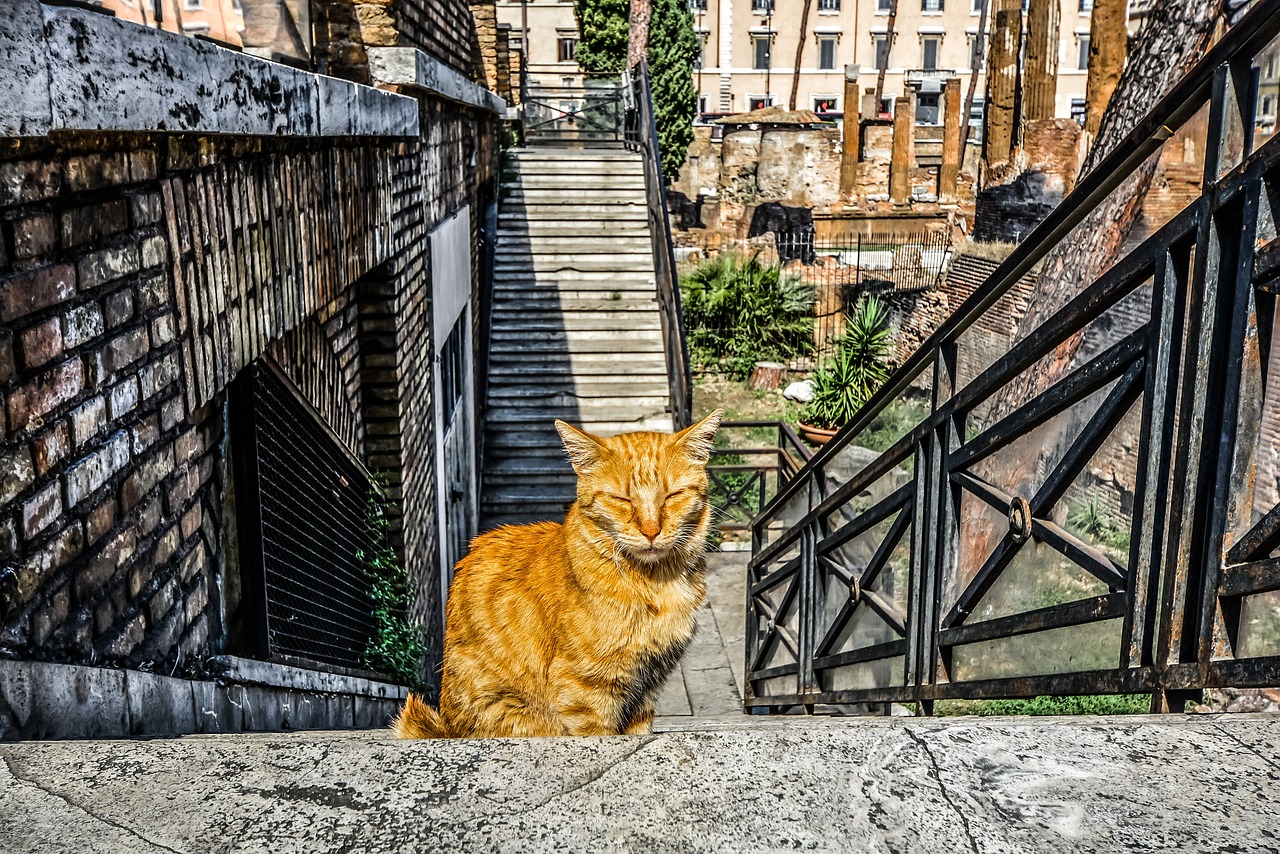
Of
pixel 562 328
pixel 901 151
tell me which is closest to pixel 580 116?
pixel 562 328

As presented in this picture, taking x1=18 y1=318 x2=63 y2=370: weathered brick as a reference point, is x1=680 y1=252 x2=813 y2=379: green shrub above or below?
below

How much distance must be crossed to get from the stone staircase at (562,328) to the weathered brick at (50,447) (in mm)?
8939

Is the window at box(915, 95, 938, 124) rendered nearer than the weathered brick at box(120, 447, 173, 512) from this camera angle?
No

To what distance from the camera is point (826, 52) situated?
50500mm

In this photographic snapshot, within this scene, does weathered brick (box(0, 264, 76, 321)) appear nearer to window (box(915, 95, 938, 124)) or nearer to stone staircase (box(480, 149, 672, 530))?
stone staircase (box(480, 149, 672, 530))

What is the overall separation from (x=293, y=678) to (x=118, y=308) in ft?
4.98

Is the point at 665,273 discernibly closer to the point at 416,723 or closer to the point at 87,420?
the point at 416,723

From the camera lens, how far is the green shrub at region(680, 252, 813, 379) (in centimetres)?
1822

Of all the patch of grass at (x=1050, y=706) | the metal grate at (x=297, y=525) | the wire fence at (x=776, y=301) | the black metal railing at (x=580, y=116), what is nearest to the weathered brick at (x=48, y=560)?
the metal grate at (x=297, y=525)

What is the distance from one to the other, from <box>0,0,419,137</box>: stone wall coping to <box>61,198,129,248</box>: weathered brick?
0.18 metres

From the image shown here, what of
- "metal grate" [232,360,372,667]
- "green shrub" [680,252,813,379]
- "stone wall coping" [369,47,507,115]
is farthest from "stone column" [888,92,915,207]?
"metal grate" [232,360,372,667]

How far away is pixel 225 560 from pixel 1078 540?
2.46 metres

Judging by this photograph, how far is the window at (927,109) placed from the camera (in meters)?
50.2

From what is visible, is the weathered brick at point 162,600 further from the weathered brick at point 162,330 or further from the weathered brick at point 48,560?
the weathered brick at point 162,330
